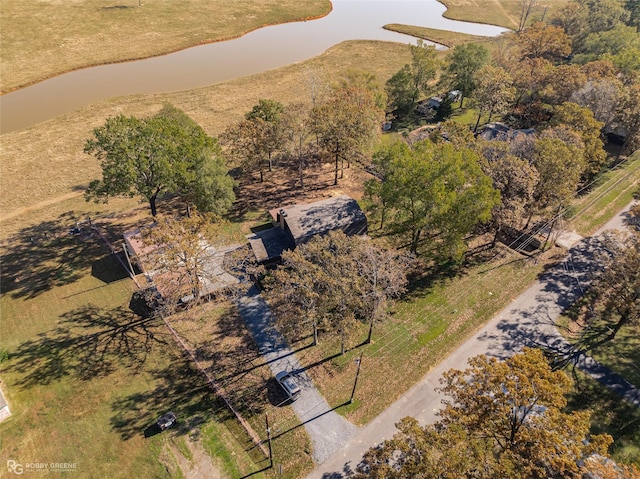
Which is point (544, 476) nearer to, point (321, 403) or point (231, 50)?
point (321, 403)

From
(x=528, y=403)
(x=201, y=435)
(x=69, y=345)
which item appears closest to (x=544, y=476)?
(x=528, y=403)

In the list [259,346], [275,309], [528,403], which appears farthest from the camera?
[275,309]

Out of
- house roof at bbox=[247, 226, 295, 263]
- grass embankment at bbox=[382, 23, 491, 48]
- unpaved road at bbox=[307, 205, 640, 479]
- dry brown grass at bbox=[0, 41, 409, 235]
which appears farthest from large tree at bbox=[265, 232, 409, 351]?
grass embankment at bbox=[382, 23, 491, 48]

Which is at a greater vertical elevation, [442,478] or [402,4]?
[402,4]

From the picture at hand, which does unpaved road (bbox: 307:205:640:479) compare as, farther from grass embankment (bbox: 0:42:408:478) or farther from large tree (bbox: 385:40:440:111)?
large tree (bbox: 385:40:440:111)

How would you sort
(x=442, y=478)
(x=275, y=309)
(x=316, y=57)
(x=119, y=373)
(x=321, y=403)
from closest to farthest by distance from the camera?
(x=442, y=478) → (x=321, y=403) → (x=119, y=373) → (x=275, y=309) → (x=316, y=57)

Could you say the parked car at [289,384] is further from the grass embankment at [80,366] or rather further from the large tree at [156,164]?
the large tree at [156,164]

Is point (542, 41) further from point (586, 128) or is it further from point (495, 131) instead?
point (586, 128)

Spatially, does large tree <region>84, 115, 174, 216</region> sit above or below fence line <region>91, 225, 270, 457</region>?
above
